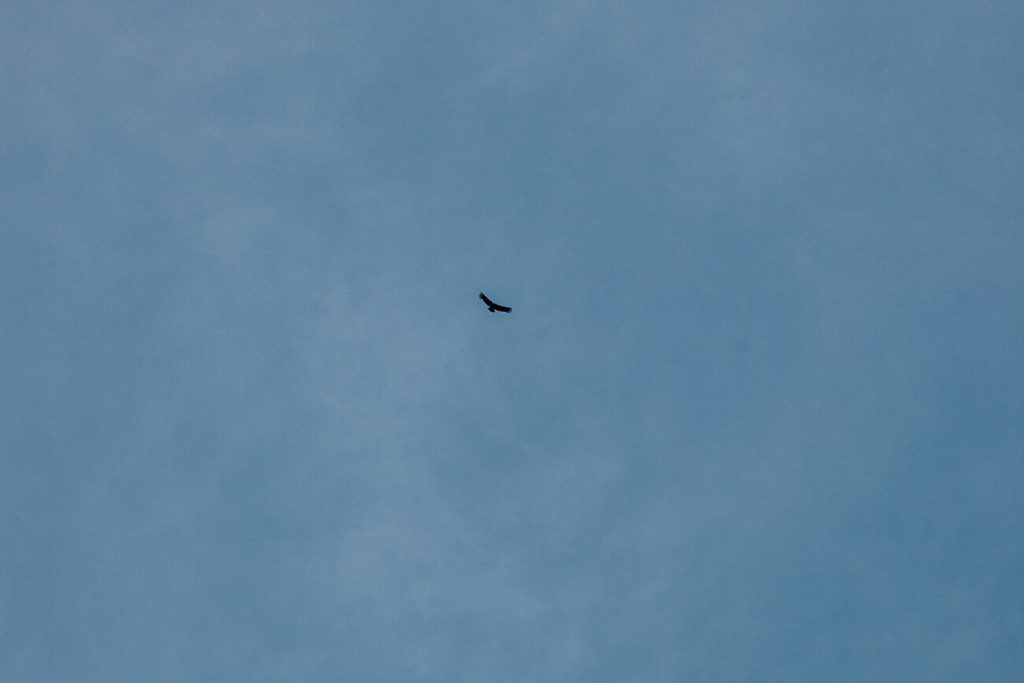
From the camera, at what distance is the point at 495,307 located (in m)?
137

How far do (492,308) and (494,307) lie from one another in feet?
2.15

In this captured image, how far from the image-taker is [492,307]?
449ft

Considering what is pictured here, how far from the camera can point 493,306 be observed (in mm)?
136625

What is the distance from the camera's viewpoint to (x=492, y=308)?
5335 inches

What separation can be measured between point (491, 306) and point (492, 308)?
32cm

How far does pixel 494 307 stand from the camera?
136 meters

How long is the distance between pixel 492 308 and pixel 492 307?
1.38 meters

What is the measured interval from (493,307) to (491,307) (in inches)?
25.5

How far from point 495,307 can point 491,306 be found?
3.10ft

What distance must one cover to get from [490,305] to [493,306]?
0.80 metres

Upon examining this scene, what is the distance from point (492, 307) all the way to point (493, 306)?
0.28m

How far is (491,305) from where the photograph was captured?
13588 centimetres

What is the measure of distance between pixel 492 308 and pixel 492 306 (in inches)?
45.0

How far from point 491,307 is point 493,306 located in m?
0.78
